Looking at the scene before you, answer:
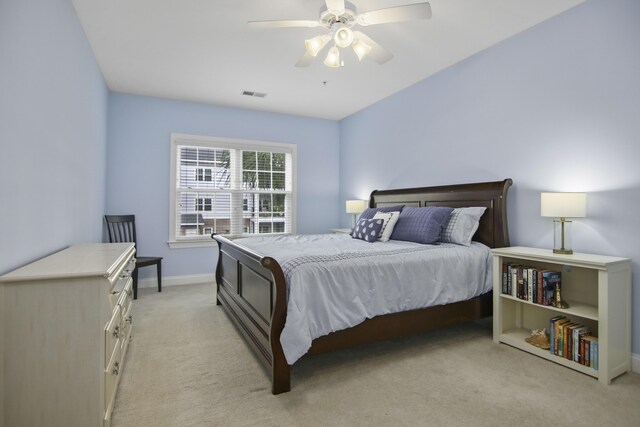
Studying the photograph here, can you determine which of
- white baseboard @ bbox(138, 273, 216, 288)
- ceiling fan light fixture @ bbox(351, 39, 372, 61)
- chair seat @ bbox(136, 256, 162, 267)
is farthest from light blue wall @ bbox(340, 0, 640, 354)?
chair seat @ bbox(136, 256, 162, 267)

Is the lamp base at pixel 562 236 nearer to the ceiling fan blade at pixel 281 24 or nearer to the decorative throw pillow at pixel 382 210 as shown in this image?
the decorative throw pillow at pixel 382 210

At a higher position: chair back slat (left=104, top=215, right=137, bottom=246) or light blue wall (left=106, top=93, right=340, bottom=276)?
light blue wall (left=106, top=93, right=340, bottom=276)

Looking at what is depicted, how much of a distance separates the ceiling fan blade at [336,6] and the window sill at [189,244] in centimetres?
376

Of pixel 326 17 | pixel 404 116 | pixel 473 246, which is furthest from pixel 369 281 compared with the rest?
pixel 404 116

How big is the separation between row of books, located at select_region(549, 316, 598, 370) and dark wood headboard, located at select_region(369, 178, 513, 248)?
81 cm

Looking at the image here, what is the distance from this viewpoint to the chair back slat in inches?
169

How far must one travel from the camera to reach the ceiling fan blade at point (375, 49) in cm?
250

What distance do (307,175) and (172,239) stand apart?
7.84ft

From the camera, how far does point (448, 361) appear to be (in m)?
2.41

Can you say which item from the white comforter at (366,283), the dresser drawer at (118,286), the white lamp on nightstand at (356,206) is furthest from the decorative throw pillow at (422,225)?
the dresser drawer at (118,286)

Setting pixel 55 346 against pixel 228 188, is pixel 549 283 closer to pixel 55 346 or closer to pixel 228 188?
pixel 55 346

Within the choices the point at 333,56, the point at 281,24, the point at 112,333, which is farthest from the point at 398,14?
the point at 112,333

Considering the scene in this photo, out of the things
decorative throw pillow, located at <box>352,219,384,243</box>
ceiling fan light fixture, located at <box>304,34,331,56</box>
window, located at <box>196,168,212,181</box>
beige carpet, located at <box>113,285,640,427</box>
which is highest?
ceiling fan light fixture, located at <box>304,34,331,56</box>

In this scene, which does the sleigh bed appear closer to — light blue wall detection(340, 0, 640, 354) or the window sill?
light blue wall detection(340, 0, 640, 354)
